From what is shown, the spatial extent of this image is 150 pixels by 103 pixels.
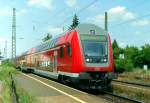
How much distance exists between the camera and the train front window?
2139 centimetres

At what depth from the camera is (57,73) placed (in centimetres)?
2603

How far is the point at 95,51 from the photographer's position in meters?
21.6

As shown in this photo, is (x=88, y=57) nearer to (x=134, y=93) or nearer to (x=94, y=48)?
(x=94, y=48)

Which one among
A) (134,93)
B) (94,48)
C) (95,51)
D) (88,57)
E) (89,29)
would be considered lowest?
(134,93)

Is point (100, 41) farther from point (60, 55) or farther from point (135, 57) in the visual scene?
point (135, 57)

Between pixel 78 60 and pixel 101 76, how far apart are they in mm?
1472

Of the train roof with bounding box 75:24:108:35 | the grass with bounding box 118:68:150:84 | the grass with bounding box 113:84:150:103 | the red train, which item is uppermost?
the train roof with bounding box 75:24:108:35

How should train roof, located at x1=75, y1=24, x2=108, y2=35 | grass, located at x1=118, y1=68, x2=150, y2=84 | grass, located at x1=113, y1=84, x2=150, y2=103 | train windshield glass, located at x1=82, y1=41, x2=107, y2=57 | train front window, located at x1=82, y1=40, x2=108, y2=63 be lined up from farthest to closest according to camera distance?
grass, located at x1=118, y1=68, x2=150, y2=84, train roof, located at x1=75, y1=24, x2=108, y2=35, train windshield glass, located at x1=82, y1=41, x2=107, y2=57, train front window, located at x1=82, y1=40, x2=108, y2=63, grass, located at x1=113, y1=84, x2=150, y2=103

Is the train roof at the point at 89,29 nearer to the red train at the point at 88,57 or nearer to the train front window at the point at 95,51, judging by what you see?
the red train at the point at 88,57

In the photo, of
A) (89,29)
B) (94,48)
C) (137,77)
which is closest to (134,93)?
(94,48)

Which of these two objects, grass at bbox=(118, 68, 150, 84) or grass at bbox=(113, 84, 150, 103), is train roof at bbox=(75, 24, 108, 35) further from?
grass at bbox=(118, 68, 150, 84)

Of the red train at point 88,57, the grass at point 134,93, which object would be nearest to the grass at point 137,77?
the grass at point 134,93

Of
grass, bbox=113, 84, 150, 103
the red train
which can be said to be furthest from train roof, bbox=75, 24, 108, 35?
grass, bbox=113, 84, 150, 103

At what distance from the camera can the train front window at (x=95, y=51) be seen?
70.2ft
